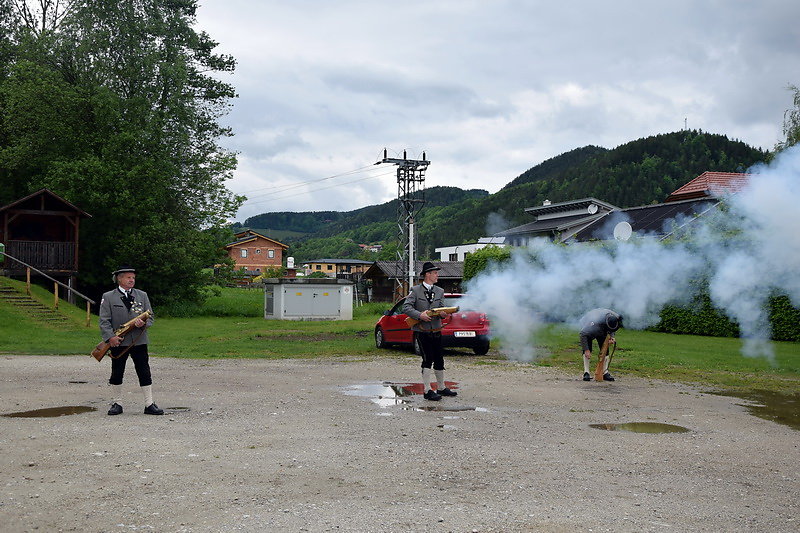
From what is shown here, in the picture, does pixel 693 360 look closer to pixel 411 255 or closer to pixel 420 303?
pixel 420 303

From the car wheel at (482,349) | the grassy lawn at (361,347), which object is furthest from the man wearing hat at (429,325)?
the car wheel at (482,349)

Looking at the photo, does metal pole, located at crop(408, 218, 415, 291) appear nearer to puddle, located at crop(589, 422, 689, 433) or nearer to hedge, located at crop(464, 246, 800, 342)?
hedge, located at crop(464, 246, 800, 342)

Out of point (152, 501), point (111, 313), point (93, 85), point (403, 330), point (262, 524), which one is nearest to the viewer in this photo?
point (262, 524)

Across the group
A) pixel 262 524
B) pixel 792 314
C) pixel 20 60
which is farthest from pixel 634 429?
pixel 20 60

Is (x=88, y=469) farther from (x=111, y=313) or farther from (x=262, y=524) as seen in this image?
(x=111, y=313)

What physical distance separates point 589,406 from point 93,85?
112 ft

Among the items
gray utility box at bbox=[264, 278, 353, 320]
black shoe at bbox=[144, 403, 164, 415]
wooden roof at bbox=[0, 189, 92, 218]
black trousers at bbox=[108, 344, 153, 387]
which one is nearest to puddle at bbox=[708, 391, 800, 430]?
black shoe at bbox=[144, 403, 164, 415]

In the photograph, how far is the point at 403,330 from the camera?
19.4 meters

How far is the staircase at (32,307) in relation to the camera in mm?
26984

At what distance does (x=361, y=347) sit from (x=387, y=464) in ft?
46.1

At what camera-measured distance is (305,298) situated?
120 ft

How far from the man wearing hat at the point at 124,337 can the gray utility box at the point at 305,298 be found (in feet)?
86.6

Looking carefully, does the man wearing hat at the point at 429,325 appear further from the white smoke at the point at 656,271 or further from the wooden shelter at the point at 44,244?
the wooden shelter at the point at 44,244

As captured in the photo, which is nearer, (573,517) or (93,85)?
(573,517)
